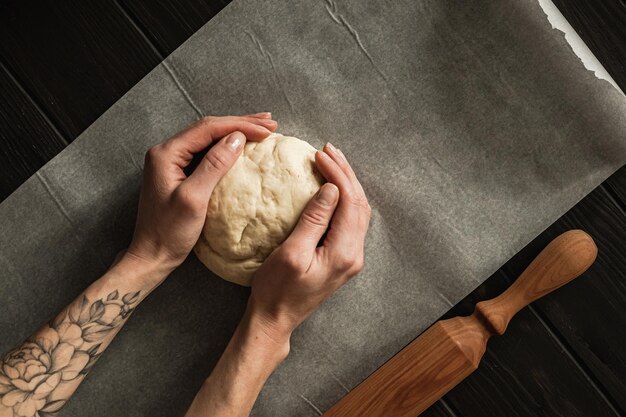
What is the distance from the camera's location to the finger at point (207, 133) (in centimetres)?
86

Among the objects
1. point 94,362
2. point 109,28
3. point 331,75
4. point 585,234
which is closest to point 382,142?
point 331,75

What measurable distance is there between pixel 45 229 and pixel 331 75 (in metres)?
0.61

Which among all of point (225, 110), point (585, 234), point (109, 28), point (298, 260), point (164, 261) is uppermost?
point (109, 28)

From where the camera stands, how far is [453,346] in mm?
878

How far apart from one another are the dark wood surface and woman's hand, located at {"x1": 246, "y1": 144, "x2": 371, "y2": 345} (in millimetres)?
296

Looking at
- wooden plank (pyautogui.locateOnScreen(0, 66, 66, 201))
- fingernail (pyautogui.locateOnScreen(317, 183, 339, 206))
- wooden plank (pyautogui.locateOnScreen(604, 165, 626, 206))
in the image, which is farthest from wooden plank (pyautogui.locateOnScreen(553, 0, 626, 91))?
wooden plank (pyautogui.locateOnScreen(0, 66, 66, 201))

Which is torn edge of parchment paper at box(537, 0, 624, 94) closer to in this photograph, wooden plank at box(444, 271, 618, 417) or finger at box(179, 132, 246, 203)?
wooden plank at box(444, 271, 618, 417)

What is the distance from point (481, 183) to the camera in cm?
95

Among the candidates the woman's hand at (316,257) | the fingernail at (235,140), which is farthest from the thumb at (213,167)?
the woman's hand at (316,257)

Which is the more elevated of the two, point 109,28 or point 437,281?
point 109,28

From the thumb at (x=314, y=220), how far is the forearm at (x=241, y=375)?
17 centimetres

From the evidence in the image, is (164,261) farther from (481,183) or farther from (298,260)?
(481,183)

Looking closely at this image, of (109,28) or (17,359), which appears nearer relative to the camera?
(17,359)

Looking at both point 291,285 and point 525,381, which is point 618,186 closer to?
point 525,381
